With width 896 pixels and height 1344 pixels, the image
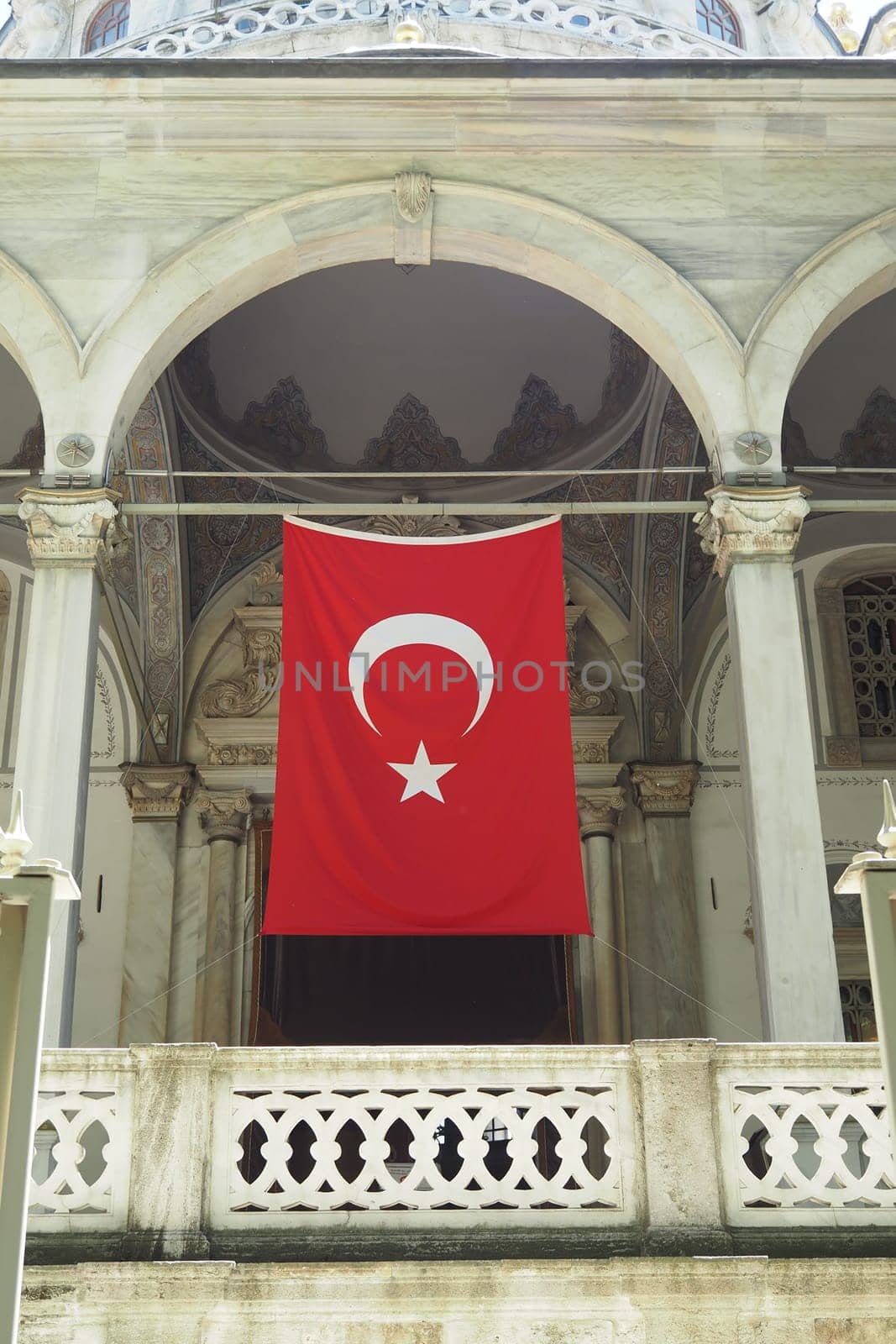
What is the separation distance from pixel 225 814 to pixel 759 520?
5775 millimetres

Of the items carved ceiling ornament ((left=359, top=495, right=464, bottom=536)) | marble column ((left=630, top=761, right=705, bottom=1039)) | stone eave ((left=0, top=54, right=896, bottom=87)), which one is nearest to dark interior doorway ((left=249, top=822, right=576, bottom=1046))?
marble column ((left=630, top=761, right=705, bottom=1039))

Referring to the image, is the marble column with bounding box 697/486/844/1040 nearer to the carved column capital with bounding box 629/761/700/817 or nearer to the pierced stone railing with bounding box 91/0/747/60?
the carved column capital with bounding box 629/761/700/817

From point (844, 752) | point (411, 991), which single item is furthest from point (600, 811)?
point (411, 991)

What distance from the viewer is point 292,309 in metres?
14.8

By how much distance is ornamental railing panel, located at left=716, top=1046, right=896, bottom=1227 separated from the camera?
751 centimetres

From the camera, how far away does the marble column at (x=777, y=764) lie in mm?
8641

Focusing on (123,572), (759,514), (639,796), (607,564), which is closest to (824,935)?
(759,514)

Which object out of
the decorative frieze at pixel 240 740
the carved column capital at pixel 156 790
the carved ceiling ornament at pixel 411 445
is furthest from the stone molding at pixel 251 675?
the carved ceiling ornament at pixel 411 445

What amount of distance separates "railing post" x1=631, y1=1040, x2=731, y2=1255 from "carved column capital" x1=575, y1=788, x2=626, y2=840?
590 cm

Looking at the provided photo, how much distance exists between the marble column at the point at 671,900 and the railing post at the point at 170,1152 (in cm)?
590

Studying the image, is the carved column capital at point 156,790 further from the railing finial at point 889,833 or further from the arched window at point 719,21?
the arched window at point 719,21

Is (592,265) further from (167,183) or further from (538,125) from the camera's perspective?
(167,183)

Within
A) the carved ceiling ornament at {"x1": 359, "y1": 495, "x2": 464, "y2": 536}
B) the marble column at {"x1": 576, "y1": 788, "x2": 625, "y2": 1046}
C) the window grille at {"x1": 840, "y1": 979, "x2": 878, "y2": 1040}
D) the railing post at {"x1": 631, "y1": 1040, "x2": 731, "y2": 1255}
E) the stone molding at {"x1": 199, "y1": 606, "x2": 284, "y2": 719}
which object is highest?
the carved ceiling ornament at {"x1": 359, "y1": 495, "x2": 464, "y2": 536}

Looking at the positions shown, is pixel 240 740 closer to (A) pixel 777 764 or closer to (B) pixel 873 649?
(B) pixel 873 649
